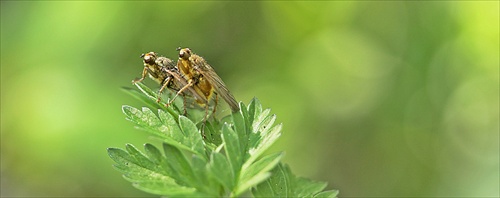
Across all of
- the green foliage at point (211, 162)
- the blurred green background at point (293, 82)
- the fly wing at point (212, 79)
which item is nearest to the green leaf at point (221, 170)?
the green foliage at point (211, 162)

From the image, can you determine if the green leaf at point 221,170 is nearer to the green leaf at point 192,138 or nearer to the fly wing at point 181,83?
the green leaf at point 192,138

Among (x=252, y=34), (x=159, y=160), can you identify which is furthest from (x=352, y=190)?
(x=159, y=160)

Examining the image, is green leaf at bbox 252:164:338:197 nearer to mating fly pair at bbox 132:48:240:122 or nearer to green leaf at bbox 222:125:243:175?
green leaf at bbox 222:125:243:175

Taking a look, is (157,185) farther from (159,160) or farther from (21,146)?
(21,146)

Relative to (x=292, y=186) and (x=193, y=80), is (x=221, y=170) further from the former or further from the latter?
(x=193, y=80)

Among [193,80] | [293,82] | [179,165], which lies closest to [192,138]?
[179,165]

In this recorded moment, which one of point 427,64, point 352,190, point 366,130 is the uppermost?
point 427,64

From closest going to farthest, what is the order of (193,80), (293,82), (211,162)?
(211,162), (193,80), (293,82)

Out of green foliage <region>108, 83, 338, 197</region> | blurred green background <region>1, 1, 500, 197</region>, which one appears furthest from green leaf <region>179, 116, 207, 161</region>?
blurred green background <region>1, 1, 500, 197</region>
